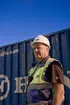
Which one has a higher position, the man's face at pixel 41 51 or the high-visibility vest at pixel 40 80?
the man's face at pixel 41 51

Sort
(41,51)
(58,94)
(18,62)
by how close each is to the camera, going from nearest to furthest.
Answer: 1. (58,94)
2. (41,51)
3. (18,62)

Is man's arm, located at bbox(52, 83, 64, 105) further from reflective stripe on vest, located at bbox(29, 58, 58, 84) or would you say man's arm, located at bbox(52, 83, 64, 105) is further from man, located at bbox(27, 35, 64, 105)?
reflective stripe on vest, located at bbox(29, 58, 58, 84)

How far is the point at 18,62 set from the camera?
5.80 meters

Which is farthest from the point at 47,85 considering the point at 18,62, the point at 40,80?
the point at 18,62

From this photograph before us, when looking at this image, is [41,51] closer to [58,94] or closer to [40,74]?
[40,74]

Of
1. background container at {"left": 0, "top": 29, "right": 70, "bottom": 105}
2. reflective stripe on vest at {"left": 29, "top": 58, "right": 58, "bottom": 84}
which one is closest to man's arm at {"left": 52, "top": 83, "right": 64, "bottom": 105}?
reflective stripe on vest at {"left": 29, "top": 58, "right": 58, "bottom": 84}

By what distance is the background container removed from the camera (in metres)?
4.92

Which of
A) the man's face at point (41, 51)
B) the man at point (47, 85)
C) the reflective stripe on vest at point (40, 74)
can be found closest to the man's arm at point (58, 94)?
the man at point (47, 85)

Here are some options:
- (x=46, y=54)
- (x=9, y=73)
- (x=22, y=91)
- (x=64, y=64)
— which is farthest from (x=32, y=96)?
(x=9, y=73)

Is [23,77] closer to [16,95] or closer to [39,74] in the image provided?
[16,95]

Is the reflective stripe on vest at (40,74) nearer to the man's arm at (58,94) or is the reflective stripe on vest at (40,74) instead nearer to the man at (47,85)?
the man at (47,85)

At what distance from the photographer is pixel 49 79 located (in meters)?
2.77

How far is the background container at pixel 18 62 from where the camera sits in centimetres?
492

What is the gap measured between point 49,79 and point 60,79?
0.13 metres
